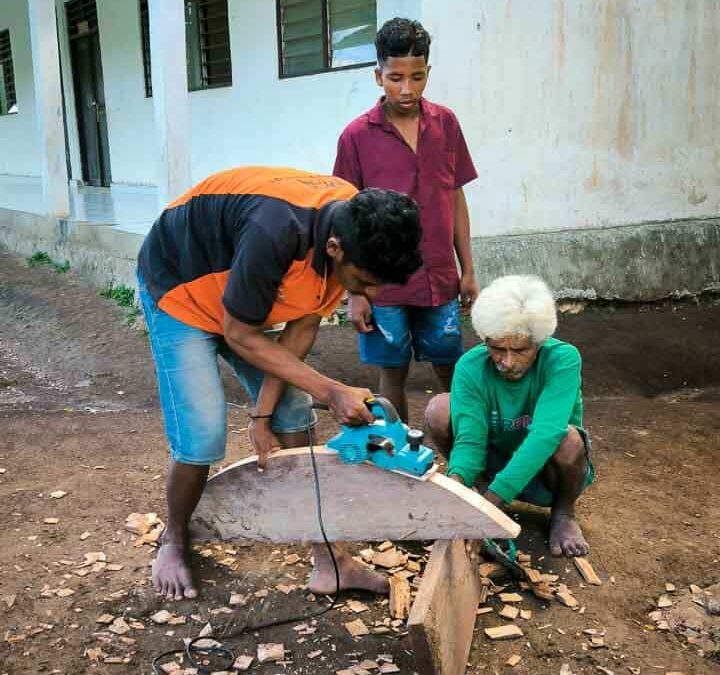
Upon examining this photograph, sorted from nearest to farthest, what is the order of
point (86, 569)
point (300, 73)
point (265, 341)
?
point (265, 341) → point (86, 569) → point (300, 73)

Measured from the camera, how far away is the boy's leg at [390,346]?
3.64m

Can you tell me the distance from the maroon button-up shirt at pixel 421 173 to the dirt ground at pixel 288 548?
1.13m

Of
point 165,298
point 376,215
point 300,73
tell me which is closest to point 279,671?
point 165,298

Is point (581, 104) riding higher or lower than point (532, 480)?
higher

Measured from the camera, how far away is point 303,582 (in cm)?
312

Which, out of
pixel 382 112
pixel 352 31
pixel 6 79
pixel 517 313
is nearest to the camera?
pixel 517 313

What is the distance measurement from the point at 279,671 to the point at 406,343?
1.60 m

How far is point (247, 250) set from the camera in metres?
2.32

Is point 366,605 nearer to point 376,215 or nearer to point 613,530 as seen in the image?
point 613,530

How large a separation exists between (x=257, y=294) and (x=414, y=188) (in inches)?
59.6

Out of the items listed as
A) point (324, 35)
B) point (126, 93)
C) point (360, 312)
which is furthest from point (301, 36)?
point (360, 312)

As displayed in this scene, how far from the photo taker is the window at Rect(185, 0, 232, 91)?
28.7ft

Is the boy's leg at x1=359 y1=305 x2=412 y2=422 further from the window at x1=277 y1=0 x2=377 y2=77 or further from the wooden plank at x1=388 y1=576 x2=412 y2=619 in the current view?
the window at x1=277 y1=0 x2=377 y2=77

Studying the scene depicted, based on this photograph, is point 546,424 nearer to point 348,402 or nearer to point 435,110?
point 348,402
